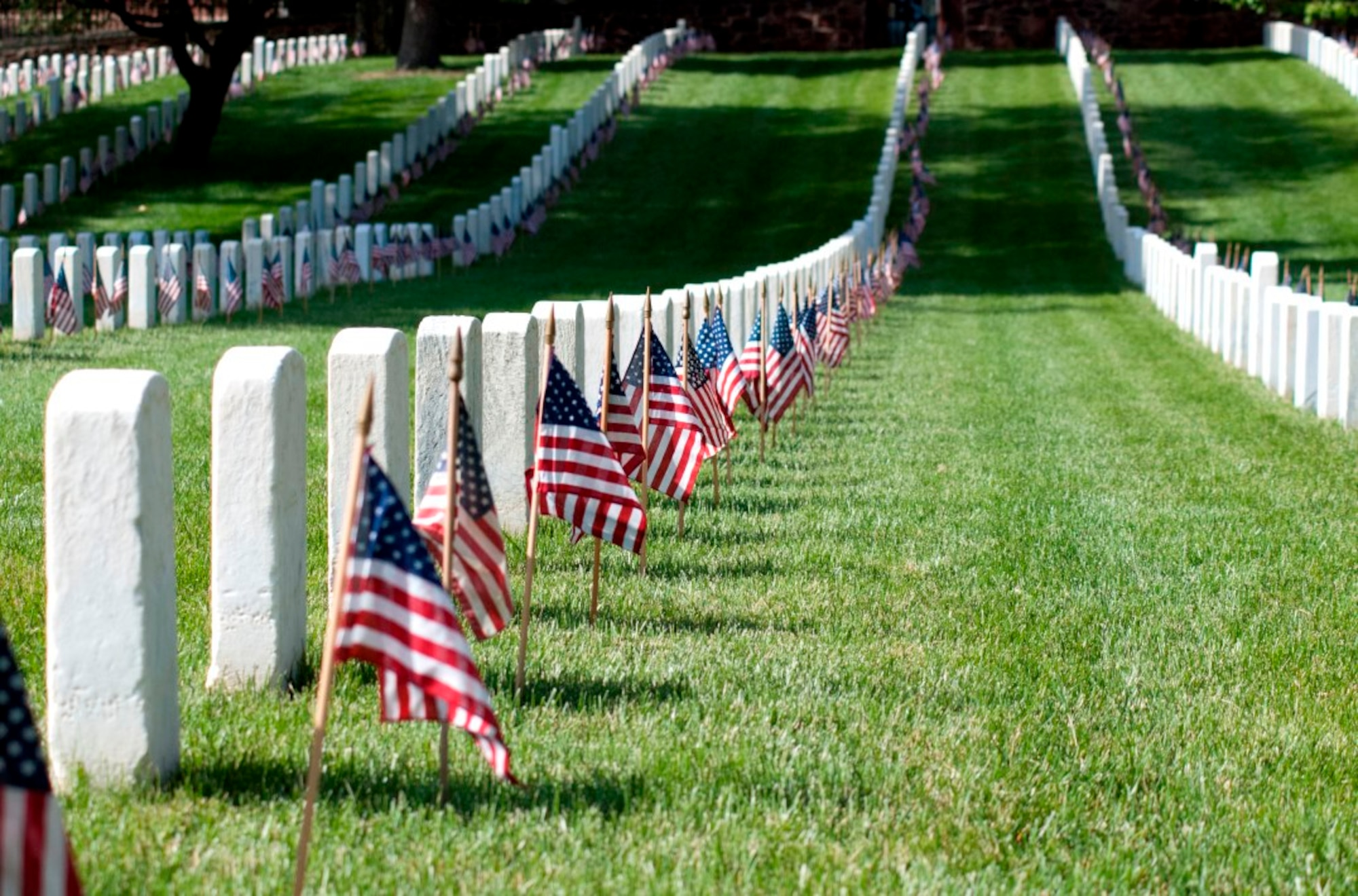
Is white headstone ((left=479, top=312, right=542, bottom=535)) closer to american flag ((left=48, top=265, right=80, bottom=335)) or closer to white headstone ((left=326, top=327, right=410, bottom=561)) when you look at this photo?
white headstone ((left=326, top=327, right=410, bottom=561))

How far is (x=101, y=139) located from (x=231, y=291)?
55.6 ft

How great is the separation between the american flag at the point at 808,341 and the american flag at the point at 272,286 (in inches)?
333

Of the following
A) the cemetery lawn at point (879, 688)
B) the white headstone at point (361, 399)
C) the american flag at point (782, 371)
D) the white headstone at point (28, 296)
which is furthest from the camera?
the white headstone at point (28, 296)

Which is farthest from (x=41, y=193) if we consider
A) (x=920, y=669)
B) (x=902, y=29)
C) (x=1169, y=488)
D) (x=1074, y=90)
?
(x=902, y=29)

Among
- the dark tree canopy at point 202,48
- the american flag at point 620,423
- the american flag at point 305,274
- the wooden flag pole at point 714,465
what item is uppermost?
the dark tree canopy at point 202,48

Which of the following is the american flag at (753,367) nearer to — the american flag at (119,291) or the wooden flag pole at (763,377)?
the wooden flag pole at (763,377)

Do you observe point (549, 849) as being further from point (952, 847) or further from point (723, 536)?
point (723, 536)

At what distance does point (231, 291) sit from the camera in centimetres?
2333

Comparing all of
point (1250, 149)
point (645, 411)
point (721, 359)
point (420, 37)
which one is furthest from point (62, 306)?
point (420, 37)

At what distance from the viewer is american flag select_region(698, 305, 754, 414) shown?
41.5ft

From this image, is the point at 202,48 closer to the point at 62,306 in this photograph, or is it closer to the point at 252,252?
the point at 252,252

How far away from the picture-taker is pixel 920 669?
697cm

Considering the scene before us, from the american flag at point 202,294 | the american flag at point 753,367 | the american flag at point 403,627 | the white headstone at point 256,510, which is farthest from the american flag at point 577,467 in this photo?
the american flag at point 202,294

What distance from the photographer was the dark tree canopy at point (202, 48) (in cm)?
3797
